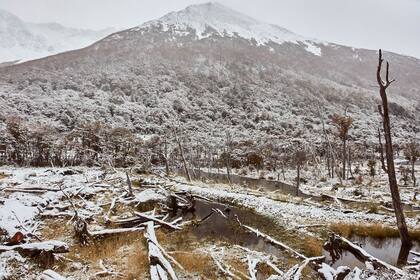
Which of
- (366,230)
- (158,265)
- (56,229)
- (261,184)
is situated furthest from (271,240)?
(261,184)

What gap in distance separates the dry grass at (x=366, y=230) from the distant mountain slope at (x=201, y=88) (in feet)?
257

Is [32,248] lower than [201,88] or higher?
lower

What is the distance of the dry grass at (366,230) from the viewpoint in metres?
15.6

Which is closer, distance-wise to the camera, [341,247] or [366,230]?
[341,247]

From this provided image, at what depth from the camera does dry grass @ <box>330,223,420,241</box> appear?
51.2ft

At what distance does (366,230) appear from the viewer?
53.2 feet

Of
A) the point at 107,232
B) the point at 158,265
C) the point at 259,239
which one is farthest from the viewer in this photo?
the point at 259,239

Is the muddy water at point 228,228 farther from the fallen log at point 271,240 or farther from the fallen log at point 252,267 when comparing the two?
the fallen log at point 252,267

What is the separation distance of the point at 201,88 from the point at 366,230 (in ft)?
402

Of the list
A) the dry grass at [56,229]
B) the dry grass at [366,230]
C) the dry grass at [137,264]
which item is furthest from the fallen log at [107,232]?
the dry grass at [366,230]

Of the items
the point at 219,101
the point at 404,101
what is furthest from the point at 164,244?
the point at 404,101

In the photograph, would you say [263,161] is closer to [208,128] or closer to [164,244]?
[208,128]

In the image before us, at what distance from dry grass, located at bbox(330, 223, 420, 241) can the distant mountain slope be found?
78387 millimetres

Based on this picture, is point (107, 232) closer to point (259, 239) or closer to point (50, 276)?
point (50, 276)
